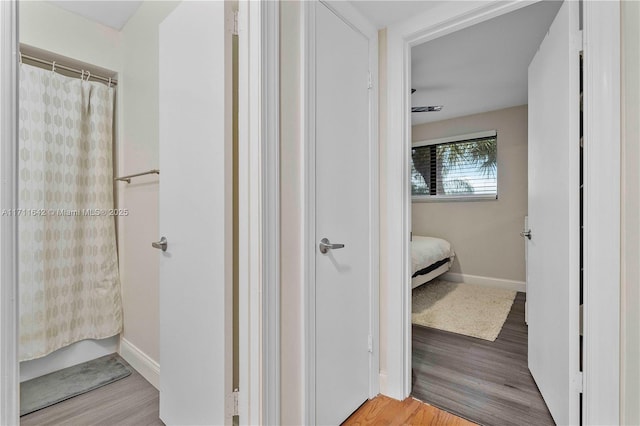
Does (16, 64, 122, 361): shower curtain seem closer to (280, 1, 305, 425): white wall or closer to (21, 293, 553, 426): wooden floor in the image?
(21, 293, 553, 426): wooden floor

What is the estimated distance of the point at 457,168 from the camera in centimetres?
457

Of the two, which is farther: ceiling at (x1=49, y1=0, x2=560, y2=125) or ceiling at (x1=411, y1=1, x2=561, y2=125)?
ceiling at (x1=411, y1=1, x2=561, y2=125)

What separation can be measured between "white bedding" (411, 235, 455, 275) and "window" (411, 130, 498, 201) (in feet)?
2.93

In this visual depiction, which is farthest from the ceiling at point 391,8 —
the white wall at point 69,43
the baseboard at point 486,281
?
the baseboard at point 486,281

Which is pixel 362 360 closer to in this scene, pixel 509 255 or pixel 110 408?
pixel 110 408

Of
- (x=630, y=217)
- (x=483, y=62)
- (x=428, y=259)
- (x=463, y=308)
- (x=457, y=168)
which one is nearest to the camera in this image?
(x=630, y=217)

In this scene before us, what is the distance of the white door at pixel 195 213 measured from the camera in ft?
4.02

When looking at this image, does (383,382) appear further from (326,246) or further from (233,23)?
(233,23)

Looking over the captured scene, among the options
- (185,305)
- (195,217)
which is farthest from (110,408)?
(195,217)

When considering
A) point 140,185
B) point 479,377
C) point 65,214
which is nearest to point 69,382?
point 65,214

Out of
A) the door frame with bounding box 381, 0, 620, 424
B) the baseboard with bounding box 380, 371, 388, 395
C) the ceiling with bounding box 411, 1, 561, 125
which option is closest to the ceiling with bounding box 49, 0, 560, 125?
the ceiling with bounding box 411, 1, 561, 125

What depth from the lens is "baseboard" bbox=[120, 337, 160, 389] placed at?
6.29ft

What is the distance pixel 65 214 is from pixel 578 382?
2971mm

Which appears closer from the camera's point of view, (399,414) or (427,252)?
(399,414)
